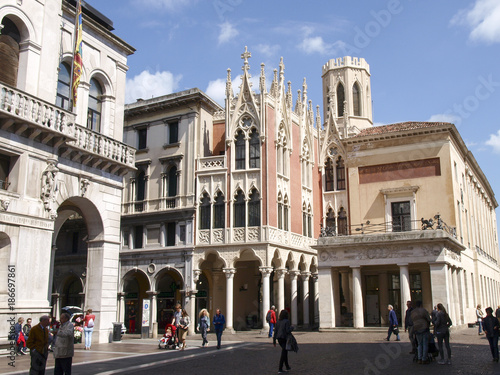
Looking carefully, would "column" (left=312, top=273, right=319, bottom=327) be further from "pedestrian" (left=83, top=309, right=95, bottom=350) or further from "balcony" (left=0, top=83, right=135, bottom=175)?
"pedestrian" (left=83, top=309, right=95, bottom=350)

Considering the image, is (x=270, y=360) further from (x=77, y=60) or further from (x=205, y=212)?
(x=205, y=212)

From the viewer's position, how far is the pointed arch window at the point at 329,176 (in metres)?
42.0

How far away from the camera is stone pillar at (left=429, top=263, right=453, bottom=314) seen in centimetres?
2803

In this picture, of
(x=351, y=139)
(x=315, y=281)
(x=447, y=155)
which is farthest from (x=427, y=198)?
(x=315, y=281)

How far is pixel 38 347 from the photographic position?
11.0m

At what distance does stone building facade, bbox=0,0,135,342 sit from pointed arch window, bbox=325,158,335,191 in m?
21.2

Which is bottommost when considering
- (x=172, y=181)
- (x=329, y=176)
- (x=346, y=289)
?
(x=346, y=289)

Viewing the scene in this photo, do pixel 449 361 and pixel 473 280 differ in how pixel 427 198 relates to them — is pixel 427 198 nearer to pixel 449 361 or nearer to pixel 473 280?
pixel 473 280

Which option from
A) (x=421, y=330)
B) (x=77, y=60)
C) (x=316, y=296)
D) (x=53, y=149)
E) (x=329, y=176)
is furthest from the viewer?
(x=329, y=176)

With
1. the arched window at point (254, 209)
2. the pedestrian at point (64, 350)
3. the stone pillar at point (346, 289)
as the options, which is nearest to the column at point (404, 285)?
the stone pillar at point (346, 289)

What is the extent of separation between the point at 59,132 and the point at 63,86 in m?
3.83

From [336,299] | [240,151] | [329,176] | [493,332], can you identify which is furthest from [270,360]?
[329,176]

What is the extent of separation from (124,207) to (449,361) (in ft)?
92.9

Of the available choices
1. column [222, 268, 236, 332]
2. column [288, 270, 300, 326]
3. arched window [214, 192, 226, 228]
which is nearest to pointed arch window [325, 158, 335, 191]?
column [288, 270, 300, 326]
